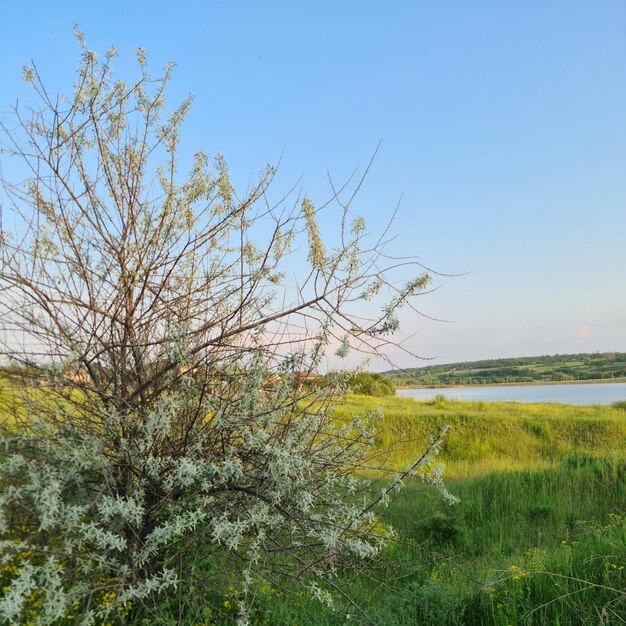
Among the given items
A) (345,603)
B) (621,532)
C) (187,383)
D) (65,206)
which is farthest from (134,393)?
(621,532)

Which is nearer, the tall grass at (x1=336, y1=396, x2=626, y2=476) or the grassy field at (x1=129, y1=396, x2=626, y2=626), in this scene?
the grassy field at (x1=129, y1=396, x2=626, y2=626)

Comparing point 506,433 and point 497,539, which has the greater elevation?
point 506,433

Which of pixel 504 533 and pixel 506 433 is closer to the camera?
pixel 504 533

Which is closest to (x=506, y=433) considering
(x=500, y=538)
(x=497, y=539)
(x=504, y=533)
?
(x=504, y=533)

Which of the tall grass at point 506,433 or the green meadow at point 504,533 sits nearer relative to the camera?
the green meadow at point 504,533

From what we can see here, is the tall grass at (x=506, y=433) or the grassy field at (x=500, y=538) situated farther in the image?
the tall grass at (x=506, y=433)

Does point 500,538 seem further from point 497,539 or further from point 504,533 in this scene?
point 504,533

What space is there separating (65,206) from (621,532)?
604cm

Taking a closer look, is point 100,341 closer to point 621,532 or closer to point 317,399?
point 317,399

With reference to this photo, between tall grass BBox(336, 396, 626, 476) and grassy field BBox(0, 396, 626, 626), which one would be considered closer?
grassy field BBox(0, 396, 626, 626)

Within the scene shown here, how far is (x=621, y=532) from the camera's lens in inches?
223

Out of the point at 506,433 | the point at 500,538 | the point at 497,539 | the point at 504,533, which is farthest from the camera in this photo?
the point at 506,433

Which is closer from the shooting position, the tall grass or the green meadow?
the green meadow

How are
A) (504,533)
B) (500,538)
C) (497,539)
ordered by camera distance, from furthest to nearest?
1. (504,533)
2. (497,539)
3. (500,538)
